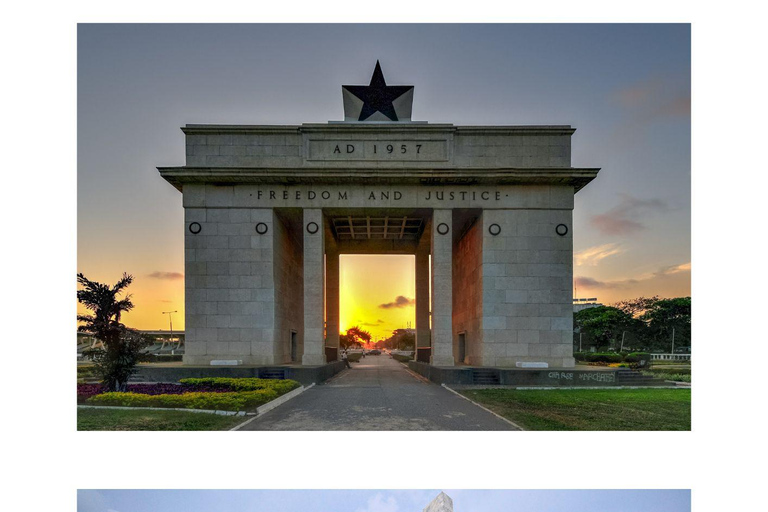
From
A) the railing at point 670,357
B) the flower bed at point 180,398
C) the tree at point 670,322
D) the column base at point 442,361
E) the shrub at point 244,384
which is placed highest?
the flower bed at point 180,398

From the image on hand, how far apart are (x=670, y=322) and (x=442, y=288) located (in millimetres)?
47875

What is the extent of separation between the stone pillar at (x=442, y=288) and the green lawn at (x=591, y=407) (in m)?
6.07

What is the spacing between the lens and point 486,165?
2820 cm

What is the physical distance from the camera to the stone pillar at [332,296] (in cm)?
4359

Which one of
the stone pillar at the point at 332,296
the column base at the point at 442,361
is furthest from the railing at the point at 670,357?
the column base at the point at 442,361

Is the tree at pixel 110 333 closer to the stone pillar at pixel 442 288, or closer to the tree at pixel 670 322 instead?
the stone pillar at pixel 442 288

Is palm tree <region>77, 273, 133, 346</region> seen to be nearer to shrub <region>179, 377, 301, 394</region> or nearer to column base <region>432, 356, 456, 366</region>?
shrub <region>179, 377, 301, 394</region>

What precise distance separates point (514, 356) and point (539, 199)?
8.49 metres

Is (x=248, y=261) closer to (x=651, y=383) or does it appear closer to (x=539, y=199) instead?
(x=539, y=199)

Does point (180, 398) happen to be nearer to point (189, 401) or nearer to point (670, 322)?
→ point (189, 401)

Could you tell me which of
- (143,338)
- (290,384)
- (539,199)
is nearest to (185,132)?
(143,338)

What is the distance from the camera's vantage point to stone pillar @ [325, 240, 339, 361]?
43.6 m

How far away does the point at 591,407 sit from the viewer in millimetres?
17219

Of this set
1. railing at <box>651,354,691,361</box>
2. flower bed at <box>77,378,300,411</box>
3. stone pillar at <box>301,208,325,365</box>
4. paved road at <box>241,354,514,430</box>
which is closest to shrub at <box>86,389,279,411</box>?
flower bed at <box>77,378,300,411</box>
